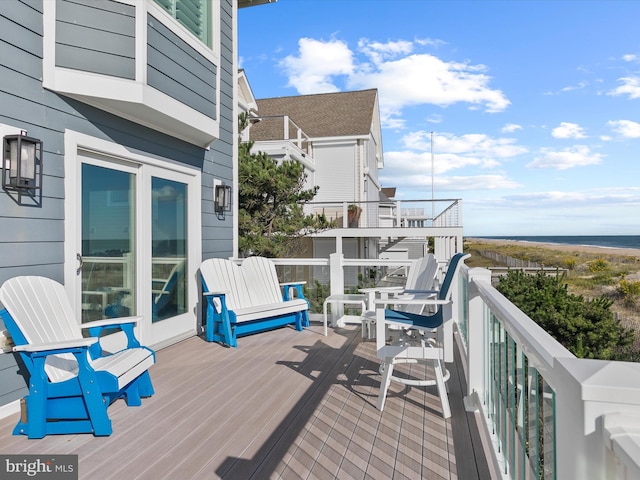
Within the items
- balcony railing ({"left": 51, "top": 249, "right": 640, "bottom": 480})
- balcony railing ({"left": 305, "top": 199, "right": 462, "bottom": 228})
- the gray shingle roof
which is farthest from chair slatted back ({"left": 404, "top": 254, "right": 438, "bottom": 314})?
the gray shingle roof

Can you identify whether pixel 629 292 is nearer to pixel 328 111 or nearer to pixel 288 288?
pixel 328 111

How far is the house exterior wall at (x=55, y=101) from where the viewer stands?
317 centimetres

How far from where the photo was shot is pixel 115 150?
13.7ft

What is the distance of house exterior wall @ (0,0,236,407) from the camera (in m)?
3.17

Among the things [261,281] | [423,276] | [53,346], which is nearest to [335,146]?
[261,281]

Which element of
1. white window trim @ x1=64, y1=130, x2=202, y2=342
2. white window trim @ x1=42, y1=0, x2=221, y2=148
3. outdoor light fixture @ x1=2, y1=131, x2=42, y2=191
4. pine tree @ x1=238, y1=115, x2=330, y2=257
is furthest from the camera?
pine tree @ x1=238, y1=115, x2=330, y2=257

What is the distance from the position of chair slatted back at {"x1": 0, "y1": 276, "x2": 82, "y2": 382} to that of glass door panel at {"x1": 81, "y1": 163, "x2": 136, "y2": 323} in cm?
70

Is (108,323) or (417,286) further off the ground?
(417,286)

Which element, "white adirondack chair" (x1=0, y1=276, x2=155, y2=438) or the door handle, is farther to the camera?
the door handle

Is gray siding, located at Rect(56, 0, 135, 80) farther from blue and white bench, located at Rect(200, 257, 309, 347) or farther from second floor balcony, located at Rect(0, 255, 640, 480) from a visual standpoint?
second floor balcony, located at Rect(0, 255, 640, 480)

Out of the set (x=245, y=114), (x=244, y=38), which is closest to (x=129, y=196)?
(x=245, y=114)

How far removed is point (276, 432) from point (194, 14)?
176 inches

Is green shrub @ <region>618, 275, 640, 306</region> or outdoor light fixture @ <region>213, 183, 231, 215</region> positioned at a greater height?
outdoor light fixture @ <region>213, 183, 231, 215</region>

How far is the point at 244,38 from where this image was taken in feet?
43.9
